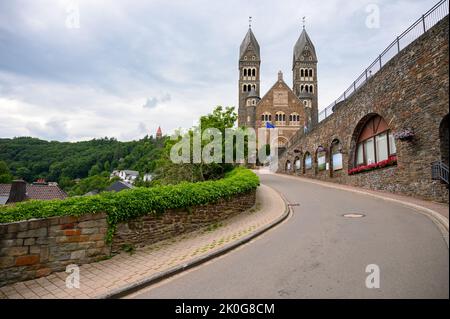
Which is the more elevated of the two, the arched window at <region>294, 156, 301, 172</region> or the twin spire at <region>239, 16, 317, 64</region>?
the twin spire at <region>239, 16, 317, 64</region>

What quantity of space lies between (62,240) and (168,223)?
2873 millimetres

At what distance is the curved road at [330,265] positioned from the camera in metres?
4.10

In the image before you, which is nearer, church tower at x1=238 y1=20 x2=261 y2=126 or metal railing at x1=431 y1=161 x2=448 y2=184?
metal railing at x1=431 y1=161 x2=448 y2=184

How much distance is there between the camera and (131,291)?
5.25 m

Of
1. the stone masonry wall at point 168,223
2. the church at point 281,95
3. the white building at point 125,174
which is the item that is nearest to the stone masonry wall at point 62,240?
the stone masonry wall at point 168,223

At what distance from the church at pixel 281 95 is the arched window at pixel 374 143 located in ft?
121

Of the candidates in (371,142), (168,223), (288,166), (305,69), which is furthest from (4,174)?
(305,69)

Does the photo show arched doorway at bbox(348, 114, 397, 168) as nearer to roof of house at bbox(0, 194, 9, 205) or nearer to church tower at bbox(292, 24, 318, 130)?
roof of house at bbox(0, 194, 9, 205)

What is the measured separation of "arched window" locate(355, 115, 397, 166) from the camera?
14336mm

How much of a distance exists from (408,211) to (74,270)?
9.84 m

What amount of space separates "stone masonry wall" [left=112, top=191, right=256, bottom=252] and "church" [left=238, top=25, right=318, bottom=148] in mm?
46014

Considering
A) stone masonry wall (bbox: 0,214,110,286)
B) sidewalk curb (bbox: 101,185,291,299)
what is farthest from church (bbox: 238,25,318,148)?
stone masonry wall (bbox: 0,214,110,286)
